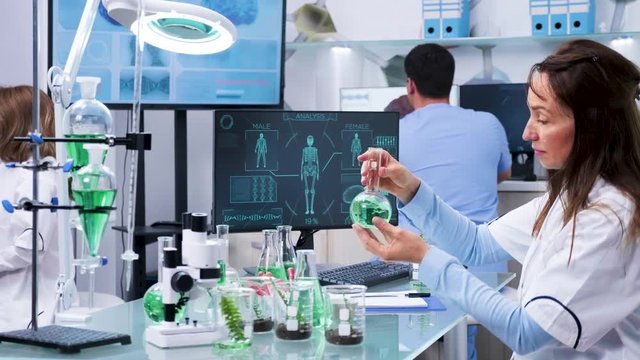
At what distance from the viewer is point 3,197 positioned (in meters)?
3.11

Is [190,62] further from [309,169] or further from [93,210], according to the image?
[93,210]

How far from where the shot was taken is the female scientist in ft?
5.83

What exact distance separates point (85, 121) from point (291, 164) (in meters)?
1.07

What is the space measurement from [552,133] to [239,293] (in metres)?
0.71

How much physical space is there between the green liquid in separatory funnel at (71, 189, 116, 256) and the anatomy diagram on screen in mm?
1031

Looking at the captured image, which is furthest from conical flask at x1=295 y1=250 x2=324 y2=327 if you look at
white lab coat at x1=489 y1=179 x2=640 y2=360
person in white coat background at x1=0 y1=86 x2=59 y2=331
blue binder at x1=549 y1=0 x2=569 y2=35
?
blue binder at x1=549 y1=0 x2=569 y2=35

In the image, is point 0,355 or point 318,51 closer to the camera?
point 0,355

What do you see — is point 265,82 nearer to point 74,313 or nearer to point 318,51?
point 318,51

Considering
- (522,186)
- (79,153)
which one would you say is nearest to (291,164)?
(79,153)

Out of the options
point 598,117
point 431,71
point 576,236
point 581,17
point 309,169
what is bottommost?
point 576,236

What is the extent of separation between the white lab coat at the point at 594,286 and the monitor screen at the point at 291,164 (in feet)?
3.56

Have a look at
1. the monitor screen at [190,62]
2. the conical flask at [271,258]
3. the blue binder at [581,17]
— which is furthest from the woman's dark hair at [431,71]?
the conical flask at [271,258]

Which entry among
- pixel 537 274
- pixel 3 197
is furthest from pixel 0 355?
pixel 3 197

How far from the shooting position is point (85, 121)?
1813 mm
